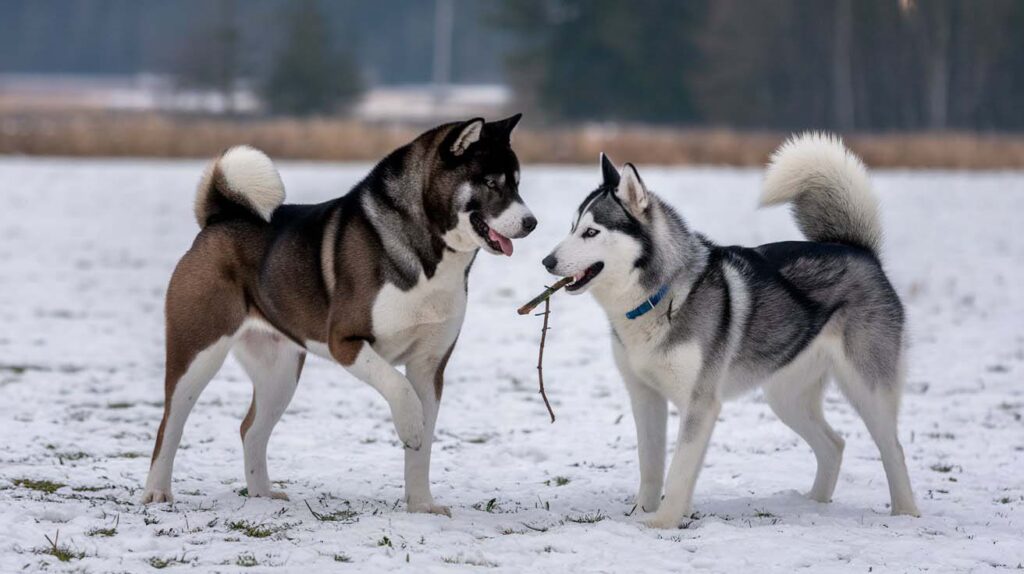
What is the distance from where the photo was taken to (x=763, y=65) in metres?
46.4

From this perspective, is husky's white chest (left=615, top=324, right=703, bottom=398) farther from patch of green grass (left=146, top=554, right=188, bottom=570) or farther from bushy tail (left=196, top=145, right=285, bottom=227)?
patch of green grass (left=146, top=554, right=188, bottom=570)

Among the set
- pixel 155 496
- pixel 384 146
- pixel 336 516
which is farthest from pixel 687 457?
pixel 384 146

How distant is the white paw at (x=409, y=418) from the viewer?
4543mm

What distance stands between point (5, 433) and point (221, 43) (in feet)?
179

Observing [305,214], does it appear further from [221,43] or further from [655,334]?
[221,43]

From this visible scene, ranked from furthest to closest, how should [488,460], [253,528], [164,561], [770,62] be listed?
1. [770,62]
2. [488,460]
3. [253,528]
4. [164,561]

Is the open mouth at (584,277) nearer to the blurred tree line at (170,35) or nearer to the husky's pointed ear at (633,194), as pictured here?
the husky's pointed ear at (633,194)

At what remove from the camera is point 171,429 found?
488 cm

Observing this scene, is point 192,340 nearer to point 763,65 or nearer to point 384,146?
point 384,146

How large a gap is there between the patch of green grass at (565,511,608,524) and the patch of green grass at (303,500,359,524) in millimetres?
803

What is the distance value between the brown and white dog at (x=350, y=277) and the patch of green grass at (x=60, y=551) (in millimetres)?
759

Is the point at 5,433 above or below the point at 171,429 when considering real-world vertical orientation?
below

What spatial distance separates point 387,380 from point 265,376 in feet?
2.78

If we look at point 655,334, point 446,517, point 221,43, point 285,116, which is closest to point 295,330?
point 446,517
